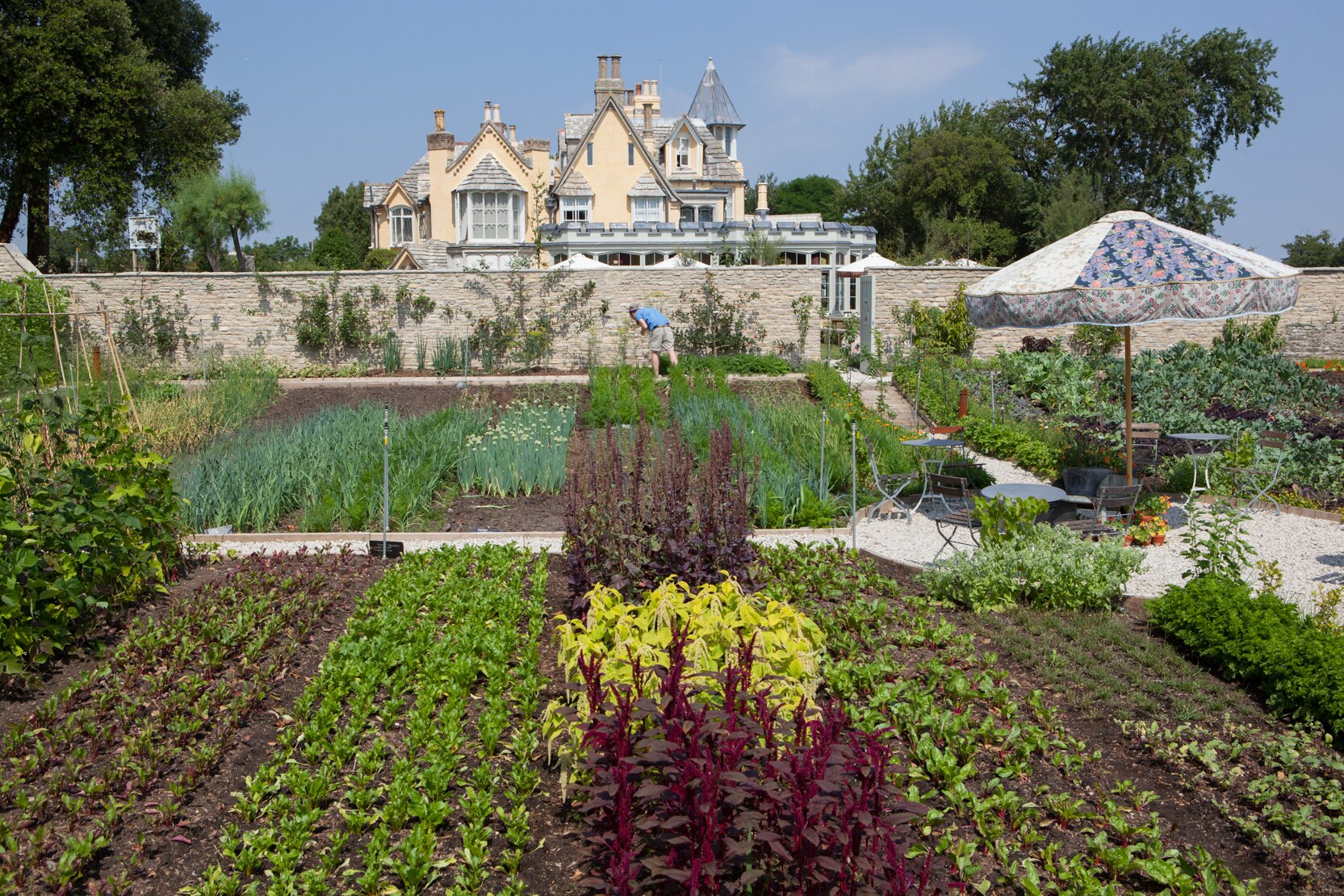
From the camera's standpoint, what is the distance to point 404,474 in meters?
9.26

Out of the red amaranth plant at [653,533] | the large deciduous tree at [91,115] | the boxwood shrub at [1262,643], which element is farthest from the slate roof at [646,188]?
the boxwood shrub at [1262,643]

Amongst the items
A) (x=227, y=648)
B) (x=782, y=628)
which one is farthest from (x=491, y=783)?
(x=227, y=648)

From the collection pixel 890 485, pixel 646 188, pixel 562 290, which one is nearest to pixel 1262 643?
pixel 890 485

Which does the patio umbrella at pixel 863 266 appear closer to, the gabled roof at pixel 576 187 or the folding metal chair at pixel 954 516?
the folding metal chair at pixel 954 516

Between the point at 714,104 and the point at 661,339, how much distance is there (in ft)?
115

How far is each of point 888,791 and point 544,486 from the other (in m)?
7.21

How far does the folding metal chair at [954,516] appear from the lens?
7.74 metres

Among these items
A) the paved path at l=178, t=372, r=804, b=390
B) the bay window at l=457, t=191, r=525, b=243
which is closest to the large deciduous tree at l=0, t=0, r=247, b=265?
the paved path at l=178, t=372, r=804, b=390

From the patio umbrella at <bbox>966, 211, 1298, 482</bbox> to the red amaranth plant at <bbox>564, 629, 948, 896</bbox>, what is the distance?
19.8 feet

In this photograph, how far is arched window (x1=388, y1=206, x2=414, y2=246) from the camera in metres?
47.0

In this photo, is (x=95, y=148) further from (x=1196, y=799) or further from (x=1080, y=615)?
(x=1196, y=799)

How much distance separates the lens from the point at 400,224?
47281 mm

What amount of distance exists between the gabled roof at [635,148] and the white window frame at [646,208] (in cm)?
51

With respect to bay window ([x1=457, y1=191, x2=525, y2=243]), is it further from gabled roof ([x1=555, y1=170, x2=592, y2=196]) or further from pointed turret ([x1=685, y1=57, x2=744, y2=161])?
pointed turret ([x1=685, y1=57, x2=744, y2=161])
